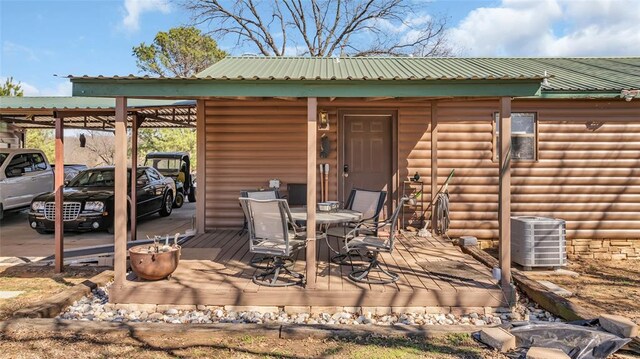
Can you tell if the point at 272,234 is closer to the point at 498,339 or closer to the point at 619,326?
the point at 498,339

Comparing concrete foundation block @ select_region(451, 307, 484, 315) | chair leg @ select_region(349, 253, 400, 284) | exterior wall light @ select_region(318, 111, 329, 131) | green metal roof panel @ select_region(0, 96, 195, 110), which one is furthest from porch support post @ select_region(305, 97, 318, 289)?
green metal roof panel @ select_region(0, 96, 195, 110)

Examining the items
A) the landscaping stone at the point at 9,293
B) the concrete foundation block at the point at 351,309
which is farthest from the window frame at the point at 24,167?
the concrete foundation block at the point at 351,309

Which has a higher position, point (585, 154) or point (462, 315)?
point (585, 154)

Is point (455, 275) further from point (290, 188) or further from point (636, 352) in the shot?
point (290, 188)

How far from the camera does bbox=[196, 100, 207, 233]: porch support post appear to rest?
6945mm

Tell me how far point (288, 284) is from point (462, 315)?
5.81 ft

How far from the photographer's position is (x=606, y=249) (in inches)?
275

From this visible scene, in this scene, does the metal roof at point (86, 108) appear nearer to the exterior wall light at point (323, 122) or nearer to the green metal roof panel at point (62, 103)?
the green metal roof panel at point (62, 103)

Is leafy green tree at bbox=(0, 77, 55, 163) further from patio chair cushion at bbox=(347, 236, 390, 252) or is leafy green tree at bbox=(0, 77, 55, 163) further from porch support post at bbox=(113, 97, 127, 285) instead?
patio chair cushion at bbox=(347, 236, 390, 252)

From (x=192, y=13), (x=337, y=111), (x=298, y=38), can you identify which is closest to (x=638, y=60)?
(x=337, y=111)

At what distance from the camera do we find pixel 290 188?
695cm

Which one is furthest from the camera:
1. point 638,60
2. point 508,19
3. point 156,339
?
point 508,19

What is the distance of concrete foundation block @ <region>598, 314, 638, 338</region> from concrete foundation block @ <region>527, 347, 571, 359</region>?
64 centimetres

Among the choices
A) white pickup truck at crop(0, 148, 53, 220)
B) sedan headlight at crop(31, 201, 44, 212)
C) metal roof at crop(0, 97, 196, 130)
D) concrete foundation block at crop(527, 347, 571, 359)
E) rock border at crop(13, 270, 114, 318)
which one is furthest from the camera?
white pickup truck at crop(0, 148, 53, 220)
